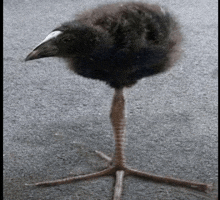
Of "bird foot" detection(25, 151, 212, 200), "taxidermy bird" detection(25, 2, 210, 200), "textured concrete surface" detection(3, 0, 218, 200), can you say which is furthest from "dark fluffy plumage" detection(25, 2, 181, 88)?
"bird foot" detection(25, 151, 212, 200)

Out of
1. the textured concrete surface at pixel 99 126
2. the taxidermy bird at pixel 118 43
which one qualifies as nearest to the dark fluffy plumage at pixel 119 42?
the taxidermy bird at pixel 118 43

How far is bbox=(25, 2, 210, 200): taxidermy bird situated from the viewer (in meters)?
1.09

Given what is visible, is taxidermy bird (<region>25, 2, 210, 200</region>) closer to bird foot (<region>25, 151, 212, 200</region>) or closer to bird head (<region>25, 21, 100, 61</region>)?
bird head (<region>25, 21, 100, 61</region>)

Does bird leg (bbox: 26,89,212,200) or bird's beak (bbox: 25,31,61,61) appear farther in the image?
bird leg (bbox: 26,89,212,200)

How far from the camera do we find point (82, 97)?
196 centimetres

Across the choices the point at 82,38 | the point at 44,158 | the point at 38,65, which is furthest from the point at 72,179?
the point at 38,65

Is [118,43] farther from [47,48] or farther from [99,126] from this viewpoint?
[99,126]

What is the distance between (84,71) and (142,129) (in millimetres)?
587

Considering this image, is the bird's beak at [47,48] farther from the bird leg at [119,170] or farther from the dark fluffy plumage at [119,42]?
the bird leg at [119,170]

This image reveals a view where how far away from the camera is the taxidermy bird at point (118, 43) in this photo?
109 centimetres

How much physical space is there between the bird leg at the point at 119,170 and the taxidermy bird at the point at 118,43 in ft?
0.51

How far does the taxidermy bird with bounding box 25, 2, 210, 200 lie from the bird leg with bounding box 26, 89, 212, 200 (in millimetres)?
156

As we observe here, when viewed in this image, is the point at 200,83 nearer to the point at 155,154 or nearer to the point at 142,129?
the point at 142,129

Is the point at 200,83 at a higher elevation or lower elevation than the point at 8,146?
higher
